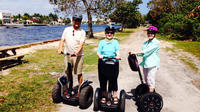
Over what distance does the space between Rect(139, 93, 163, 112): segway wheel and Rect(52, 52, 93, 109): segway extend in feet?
4.36

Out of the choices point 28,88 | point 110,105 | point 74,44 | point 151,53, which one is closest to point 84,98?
point 110,105

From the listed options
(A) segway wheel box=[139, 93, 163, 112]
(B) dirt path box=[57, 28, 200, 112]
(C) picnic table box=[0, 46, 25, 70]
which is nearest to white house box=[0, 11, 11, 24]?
(C) picnic table box=[0, 46, 25, 70]

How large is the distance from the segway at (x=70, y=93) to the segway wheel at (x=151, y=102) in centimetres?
133

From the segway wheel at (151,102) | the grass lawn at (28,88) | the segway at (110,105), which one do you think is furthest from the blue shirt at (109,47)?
the grass lawn at (28,88)

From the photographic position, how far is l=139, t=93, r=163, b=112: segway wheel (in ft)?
12.3

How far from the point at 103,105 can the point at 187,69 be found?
602cm

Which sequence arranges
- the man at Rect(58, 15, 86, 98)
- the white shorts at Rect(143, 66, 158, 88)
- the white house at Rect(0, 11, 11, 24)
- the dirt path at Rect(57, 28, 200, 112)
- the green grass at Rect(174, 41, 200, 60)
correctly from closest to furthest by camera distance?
the white shorts at Rect(143, 66, 158, 88), the man at Rect(58, 15, 86, 98), the dirt path at Rect(57, 28, 200, 112), the green grass at Rect(174, 41, 200, 60), the white house at Rect(0, 11, 11, 24)

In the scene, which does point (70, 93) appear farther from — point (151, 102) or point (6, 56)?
point (6, 56)

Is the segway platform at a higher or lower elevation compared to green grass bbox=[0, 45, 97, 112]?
higher

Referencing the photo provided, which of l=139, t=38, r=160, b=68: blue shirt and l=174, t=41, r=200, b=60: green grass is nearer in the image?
l=139, t=38, r=160, b=68: blue shirt

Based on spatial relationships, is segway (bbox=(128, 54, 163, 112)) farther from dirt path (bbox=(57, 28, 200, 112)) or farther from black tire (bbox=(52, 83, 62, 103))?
black tire (bbox=(52, 83, 62, 103))

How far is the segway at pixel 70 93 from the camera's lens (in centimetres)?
403

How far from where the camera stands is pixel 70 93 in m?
4.23

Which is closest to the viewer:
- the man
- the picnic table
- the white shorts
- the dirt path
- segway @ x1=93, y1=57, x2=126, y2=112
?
segway @ x1=93, y1=57, x2=126, y2=112
